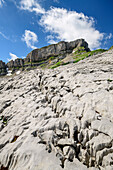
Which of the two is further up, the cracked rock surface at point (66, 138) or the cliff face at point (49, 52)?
the cliff face at point (49, 52)

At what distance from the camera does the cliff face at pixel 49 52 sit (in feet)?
569

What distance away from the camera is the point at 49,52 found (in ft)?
601

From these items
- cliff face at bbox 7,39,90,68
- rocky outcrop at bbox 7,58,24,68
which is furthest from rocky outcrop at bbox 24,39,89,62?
rocky outcrop at bbox 7,58,24,68

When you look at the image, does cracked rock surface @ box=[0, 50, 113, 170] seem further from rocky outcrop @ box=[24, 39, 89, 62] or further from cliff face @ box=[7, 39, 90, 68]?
rocky outcrop @ box=[24, 39, 89, 62]

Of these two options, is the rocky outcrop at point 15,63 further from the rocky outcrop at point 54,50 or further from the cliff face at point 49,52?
the rocky outcrop at point 54,50

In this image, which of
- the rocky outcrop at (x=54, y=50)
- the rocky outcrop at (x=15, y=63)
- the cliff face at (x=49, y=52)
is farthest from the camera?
the rocky outcrop at (x=15, y=63)

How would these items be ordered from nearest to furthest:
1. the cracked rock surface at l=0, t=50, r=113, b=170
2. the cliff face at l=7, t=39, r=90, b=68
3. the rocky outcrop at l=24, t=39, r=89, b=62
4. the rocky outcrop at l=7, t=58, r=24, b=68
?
the cracked rock surface at l=0, t=50, r=113, b=170 → the rocky outcrop at l=24, t=39, r=89, b=62 → the cliff face at l=7, t=39, r=90, b=68 → the rocky outcrop at l=7, t=58, r=24, b=68

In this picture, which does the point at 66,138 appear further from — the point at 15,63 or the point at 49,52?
the point at 15,63

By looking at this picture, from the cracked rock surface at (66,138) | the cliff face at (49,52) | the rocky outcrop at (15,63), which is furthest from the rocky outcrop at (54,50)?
the cracked rock surface at (66,138)

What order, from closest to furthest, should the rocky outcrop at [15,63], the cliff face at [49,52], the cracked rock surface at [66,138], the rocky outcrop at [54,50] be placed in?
the cracked rock surface at [66,138], the rocky outcrop at [54,50], the cliff face at [49,52], the rocky outcrop at [15,63]

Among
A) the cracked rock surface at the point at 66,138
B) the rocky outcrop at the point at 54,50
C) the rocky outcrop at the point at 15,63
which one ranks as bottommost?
the cracked rock surface at the point at 66,138

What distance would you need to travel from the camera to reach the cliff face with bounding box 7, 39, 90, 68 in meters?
173

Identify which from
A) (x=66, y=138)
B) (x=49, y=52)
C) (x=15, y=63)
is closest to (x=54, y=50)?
(x=49, y=52)

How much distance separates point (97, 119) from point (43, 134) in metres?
5.69
